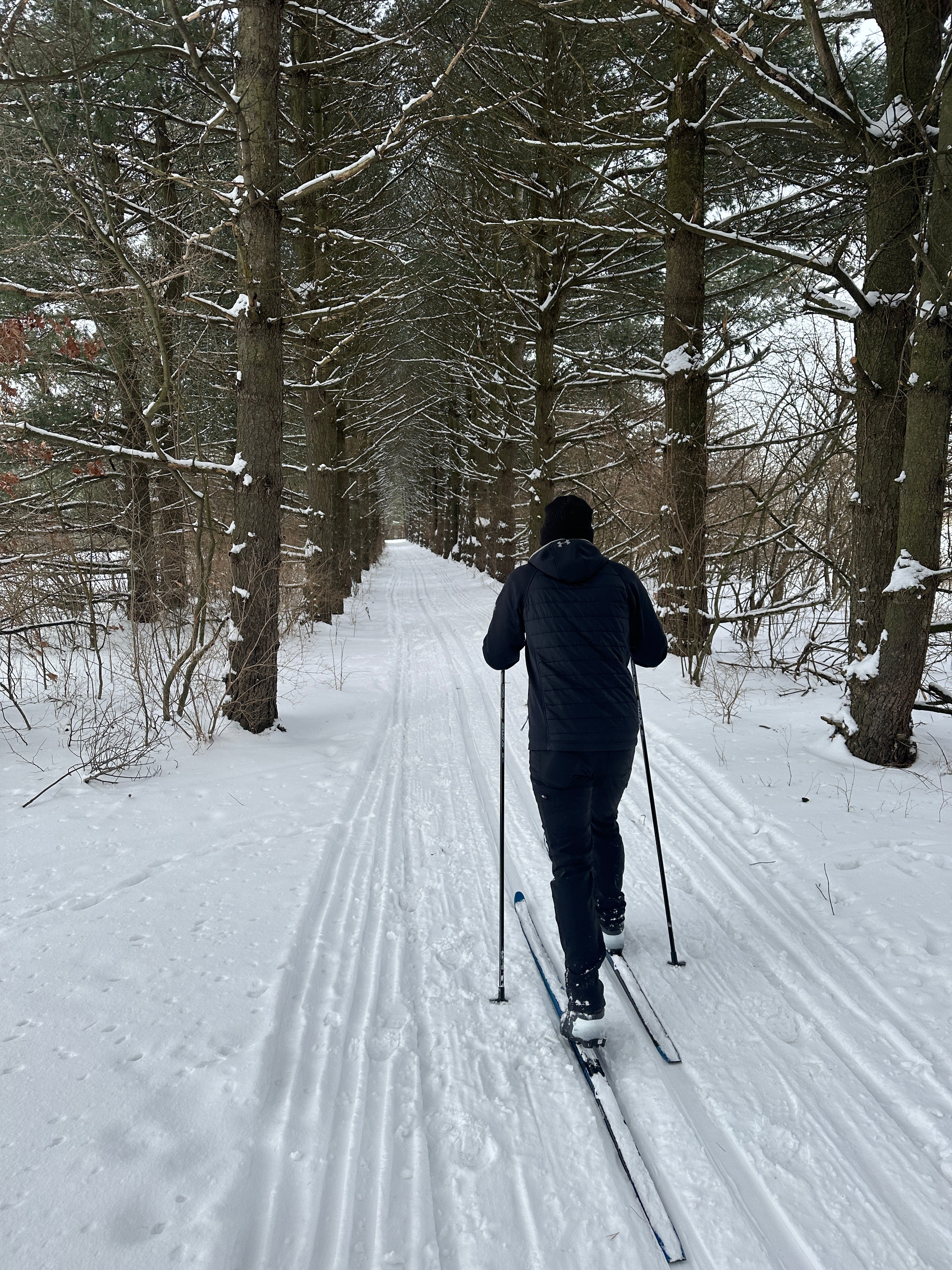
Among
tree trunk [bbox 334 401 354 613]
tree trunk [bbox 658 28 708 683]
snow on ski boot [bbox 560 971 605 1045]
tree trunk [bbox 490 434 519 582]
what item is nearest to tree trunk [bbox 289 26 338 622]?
tree trunk [bbox 334 401 354 613]

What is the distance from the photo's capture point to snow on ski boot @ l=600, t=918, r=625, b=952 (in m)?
3.42

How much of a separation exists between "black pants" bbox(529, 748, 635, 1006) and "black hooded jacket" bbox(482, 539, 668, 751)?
0.22 ft

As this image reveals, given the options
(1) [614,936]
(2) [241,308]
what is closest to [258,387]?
(2) [241,308]

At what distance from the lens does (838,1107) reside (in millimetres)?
2467

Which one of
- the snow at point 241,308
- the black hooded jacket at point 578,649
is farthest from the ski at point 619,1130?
the snow at point 241,308

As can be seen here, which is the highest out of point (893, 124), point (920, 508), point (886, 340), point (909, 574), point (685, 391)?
point (893, 124)

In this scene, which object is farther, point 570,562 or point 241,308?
point 241,308

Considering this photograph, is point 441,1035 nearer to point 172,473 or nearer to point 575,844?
point 575,844

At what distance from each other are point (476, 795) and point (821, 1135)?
3.41m

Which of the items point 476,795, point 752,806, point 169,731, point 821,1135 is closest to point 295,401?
point 169,731

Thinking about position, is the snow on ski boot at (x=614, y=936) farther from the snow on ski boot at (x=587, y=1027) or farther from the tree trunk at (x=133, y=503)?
the tree trunk at (x=133, y=503)

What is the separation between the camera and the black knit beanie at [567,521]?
3016mm

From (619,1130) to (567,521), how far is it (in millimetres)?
2249

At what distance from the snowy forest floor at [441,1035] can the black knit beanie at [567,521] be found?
2.04 meters
